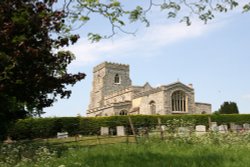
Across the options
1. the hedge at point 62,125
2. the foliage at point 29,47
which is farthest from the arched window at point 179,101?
the foliage at point 29,47

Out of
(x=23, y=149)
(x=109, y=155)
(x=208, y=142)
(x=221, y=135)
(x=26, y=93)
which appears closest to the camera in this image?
(x=109, y=155)

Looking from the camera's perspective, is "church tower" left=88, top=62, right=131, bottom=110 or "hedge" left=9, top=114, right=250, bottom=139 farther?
"church tower" left=88, top=62, right=131, bottom=110

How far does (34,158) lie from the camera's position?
12.3 m

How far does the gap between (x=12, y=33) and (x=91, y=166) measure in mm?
3686

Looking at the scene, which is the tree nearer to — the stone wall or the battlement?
the stone wall

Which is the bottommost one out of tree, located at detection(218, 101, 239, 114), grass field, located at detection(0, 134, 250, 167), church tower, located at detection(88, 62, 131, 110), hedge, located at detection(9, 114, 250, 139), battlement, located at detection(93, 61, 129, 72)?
grass field, located at detection(0, 134, 250, 167)

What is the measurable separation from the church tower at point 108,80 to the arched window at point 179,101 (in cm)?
2326

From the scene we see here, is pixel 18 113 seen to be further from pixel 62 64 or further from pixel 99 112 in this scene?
pixel 99 112

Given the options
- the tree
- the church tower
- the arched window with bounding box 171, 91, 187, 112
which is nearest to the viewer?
the tree

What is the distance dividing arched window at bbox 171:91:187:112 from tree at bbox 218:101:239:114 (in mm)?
7232

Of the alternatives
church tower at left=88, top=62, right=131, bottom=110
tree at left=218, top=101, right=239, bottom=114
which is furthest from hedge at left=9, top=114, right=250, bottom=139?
church tower at left=88, top=62, right=131, bottom=110

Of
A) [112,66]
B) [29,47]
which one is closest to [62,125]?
[29,47]

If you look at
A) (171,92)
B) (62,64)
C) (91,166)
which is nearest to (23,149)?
(62,64)

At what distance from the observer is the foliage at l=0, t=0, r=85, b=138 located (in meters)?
9.88
